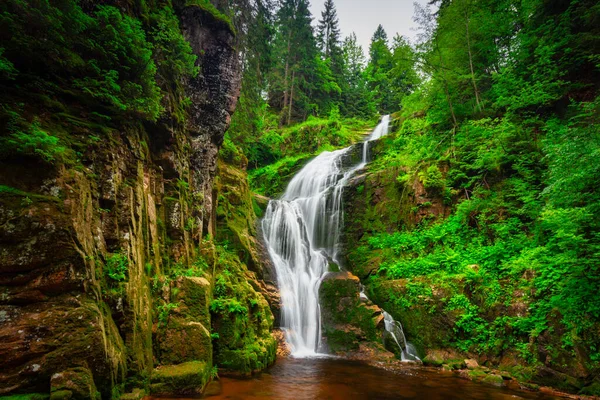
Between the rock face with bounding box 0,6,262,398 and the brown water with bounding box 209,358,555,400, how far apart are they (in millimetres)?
1243

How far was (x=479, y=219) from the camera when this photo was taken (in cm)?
1102

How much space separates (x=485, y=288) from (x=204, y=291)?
841 cm

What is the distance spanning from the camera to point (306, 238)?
1561cm

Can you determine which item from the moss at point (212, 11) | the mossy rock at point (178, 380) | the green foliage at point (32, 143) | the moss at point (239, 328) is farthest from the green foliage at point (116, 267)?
the moss at point (212, 11)

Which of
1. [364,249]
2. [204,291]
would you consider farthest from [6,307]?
[364,249]

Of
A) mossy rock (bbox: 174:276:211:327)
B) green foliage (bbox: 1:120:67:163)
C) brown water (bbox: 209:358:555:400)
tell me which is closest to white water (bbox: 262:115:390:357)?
brown water (bbox: 209:358:555:400)

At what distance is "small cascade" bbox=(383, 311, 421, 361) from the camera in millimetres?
9922

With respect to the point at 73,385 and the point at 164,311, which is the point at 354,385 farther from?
the point at 73,385

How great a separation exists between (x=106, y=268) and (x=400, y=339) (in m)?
9.34

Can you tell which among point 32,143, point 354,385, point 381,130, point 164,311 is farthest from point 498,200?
point 381,130

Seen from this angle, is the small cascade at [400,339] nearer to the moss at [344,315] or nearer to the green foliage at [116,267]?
the moss at [344,315]

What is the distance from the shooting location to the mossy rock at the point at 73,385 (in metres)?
3.80

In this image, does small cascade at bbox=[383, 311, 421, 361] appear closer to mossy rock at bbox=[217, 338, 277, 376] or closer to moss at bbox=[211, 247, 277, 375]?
moss at bbox=[211, 247, 277, 375]

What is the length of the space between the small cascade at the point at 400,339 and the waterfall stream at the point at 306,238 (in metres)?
2.57
